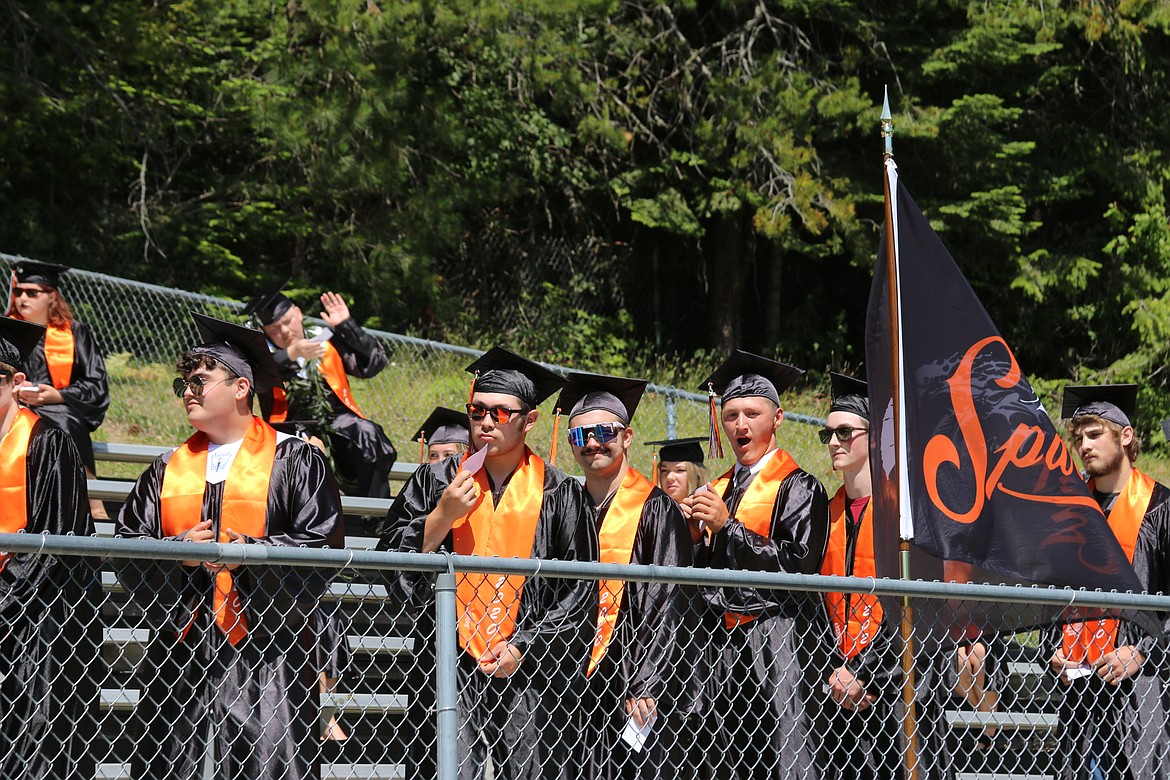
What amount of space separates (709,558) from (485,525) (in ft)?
3.12

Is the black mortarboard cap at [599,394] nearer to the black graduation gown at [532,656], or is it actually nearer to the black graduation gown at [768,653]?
the black graduation gown at [532,656]

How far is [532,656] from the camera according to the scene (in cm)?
456

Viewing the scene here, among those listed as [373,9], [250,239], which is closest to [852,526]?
[373,9]

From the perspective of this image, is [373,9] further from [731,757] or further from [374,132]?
[731,757]

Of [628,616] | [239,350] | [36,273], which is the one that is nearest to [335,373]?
[36,273]

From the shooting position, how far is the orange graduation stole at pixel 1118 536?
17.3 ft

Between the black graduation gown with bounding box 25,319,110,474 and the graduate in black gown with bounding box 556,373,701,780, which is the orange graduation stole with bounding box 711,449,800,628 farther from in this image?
the black graduation gown with bounding box 25,319,110,474

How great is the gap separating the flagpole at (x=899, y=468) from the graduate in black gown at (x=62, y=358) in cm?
446

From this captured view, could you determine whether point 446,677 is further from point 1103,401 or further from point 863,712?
point 1103,401

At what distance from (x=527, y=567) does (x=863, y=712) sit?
2.21 m

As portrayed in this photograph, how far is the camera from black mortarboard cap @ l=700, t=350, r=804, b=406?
6.04 metres

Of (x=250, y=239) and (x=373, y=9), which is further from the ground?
(x=373, y=9)

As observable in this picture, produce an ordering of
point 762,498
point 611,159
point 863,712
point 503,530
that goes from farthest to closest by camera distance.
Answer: point 611,159 < point 762,498 < point 863,712 < point 503,530

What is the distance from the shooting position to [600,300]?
17.9 metres
